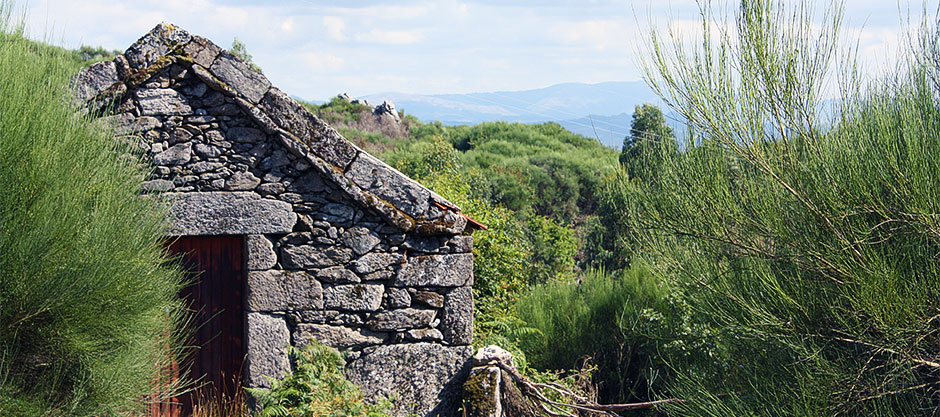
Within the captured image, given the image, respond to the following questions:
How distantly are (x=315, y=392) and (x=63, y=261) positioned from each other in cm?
227

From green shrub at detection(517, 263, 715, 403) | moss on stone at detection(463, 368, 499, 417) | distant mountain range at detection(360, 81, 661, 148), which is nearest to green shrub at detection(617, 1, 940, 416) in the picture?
moss on stone at detection(463, 368, 499, 417)

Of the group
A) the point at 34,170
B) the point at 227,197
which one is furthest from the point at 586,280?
the point at 34,170

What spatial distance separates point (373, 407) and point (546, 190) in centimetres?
1969

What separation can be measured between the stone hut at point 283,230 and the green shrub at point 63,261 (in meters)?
0.96

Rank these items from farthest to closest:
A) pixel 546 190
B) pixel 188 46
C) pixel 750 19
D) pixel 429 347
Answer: pixel 546 190, pixel 429 347, pixel 188 46, pixel 750 19

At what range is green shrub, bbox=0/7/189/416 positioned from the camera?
12.9 ft

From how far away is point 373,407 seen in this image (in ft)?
19.6

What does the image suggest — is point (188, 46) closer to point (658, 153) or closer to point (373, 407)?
point (373, 407)

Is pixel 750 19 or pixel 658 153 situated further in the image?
pixel 658 153

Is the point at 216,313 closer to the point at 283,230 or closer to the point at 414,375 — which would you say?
the point at 283,230

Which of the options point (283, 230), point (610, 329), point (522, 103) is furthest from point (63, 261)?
point (522, 103)

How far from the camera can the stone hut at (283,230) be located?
570cm

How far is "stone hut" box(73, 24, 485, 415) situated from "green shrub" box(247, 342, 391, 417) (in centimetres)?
14

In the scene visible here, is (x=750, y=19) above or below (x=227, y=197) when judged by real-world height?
above
